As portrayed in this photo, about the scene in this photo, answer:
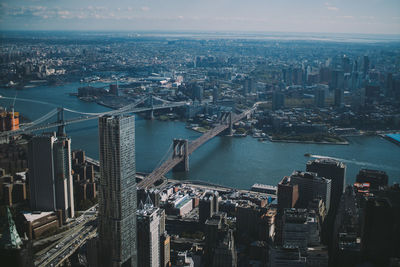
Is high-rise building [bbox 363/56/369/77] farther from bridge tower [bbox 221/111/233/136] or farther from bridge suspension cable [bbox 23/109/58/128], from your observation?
bridge suspension cable [bbox 23/109/58/128]

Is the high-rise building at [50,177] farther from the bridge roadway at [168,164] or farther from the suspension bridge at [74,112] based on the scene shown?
the suspension bridge at [74,112]

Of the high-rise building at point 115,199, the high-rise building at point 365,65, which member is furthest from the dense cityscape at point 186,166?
the high-rise building at point 365,65

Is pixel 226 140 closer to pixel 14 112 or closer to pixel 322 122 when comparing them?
pixel 322 122

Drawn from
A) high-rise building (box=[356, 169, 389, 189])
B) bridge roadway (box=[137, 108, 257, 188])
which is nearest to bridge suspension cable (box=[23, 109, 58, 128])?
bridge roadway (box=[137, 108, 257, 188])

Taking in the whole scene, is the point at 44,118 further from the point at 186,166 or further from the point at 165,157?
the point at 186,166

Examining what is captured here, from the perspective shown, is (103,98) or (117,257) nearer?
(117,257)

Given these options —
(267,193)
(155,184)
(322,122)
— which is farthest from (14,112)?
(322,122)
